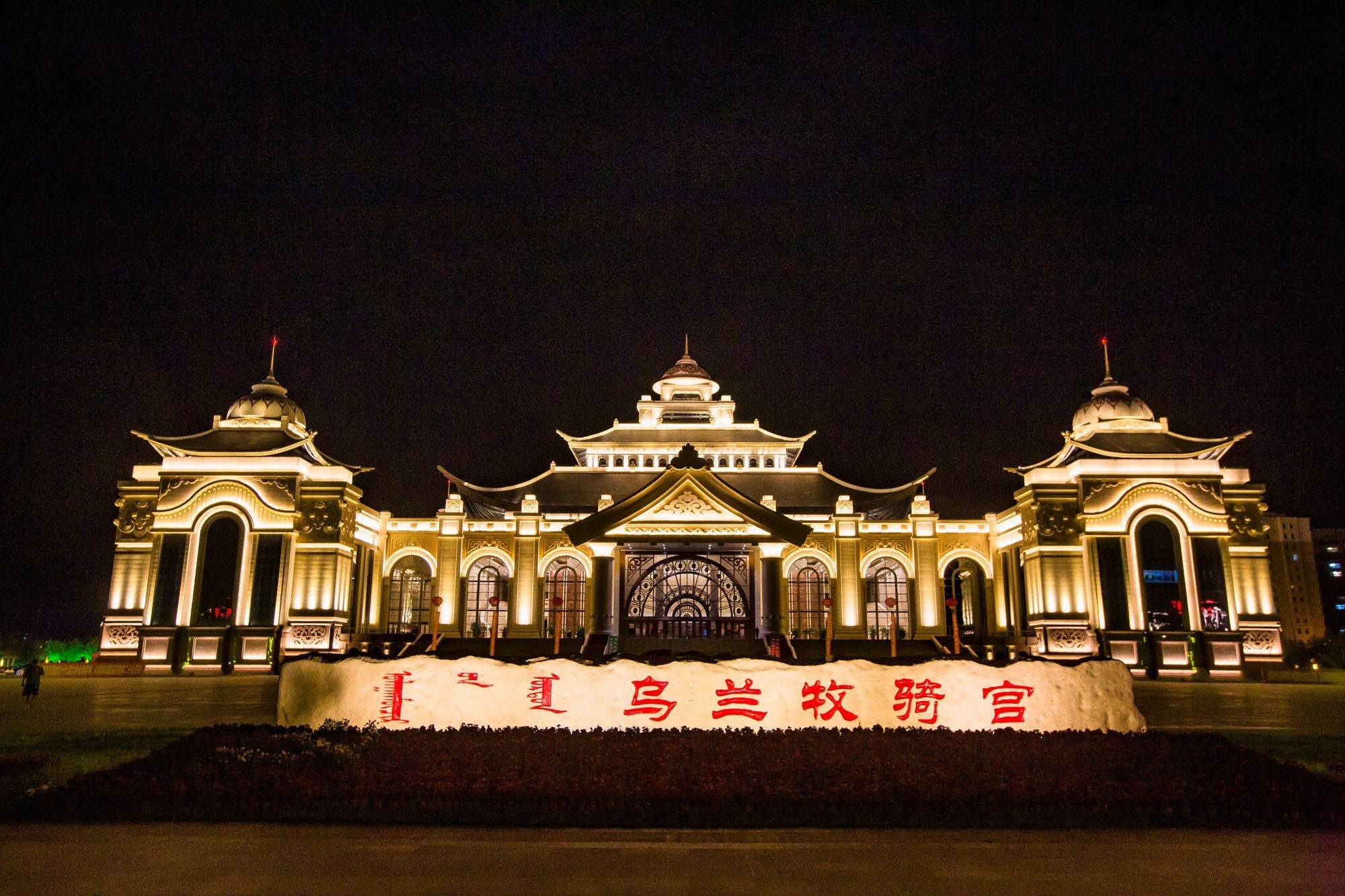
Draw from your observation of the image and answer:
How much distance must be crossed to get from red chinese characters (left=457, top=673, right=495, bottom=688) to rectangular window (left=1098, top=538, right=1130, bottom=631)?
2550cm

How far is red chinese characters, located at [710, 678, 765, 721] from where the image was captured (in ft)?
33.9

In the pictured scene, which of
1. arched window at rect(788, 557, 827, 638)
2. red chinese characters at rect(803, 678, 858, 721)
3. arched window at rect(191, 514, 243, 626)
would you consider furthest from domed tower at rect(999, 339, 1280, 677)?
arched window at rect(191, 514, 243, 626)

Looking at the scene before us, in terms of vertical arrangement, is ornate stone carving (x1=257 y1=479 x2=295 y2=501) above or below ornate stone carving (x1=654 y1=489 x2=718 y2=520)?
above

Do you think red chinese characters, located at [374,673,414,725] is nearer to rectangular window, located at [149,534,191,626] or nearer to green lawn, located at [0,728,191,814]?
green lawn, located at [0,728,191,814]

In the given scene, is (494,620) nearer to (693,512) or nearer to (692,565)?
(693,512)

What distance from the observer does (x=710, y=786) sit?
304 inches

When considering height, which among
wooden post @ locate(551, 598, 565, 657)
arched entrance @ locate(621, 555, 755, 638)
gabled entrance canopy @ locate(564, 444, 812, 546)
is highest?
gabled entrance canopy @ locate(564, 444, 812, 546)

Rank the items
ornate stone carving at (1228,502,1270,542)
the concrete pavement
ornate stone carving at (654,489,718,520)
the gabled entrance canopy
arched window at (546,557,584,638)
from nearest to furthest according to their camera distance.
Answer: the concrete pavement, the gabled entrance canopy, ornate stone carving at (654,489,718,520), ornate stone carving at (1228,502,1270,542), arched window at (546,557,584,638)

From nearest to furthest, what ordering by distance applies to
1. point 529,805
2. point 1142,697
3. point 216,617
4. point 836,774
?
point 529,805 → point 836,774 → point 1142,697 → point 216,617

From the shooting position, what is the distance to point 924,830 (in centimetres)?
734

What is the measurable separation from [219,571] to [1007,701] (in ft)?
90.3

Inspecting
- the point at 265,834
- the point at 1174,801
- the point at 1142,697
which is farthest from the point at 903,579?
the point at 265,834

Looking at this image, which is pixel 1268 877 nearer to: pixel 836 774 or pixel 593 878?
pixel 836 774

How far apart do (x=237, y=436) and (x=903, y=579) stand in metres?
24.3
